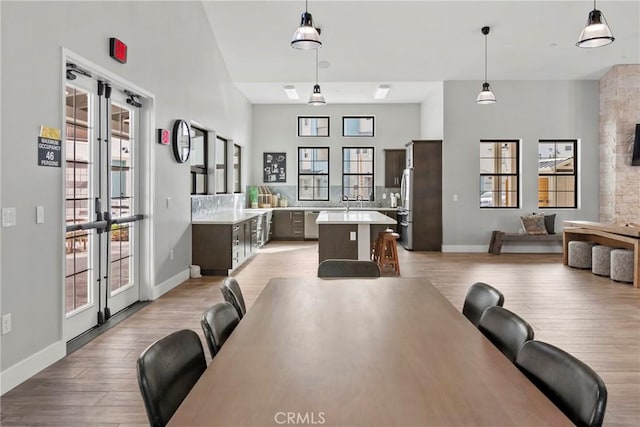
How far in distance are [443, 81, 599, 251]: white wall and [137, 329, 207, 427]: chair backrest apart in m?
8.53

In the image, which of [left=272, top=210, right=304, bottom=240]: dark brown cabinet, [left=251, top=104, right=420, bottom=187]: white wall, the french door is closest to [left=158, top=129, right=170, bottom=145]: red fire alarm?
the french door

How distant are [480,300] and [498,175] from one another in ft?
26.4

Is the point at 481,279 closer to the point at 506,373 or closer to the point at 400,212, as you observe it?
the point at 400,212

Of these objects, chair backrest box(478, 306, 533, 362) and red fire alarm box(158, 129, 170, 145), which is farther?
red fire alarm box(158, 129, 170, 145)

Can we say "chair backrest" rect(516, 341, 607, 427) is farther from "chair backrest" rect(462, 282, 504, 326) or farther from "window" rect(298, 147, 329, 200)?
"window" rect(298, 147, 329, 200)

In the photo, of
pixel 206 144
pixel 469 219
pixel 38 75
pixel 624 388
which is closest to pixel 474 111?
pixel 469 219

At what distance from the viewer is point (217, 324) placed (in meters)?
1.94

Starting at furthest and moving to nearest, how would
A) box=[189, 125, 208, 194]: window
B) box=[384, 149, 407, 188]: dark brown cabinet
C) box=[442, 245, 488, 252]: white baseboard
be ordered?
box=[384, 149, 407, 188]: dark brown cabinet
box=[442, 245, 488, 252]: white baseboard
box=[189, 125, 208, 194]: window

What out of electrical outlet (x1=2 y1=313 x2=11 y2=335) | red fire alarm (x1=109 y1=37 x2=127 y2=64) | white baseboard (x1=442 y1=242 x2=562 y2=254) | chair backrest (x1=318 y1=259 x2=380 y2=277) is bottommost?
white baseboard (x1=442 y1=242 x2=562 y2=254)

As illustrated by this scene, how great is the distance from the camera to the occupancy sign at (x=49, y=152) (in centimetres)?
326

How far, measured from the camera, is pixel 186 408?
1.20 m

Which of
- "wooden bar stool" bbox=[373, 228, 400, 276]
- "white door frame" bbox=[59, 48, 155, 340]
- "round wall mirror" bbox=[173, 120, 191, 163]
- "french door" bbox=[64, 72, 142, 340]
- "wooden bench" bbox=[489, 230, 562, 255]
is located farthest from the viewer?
"wooden bench" bbox=[489, 230, 562, 255]

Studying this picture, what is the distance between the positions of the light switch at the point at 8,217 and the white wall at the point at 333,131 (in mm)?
8915

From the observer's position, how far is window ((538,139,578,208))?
959 cm
